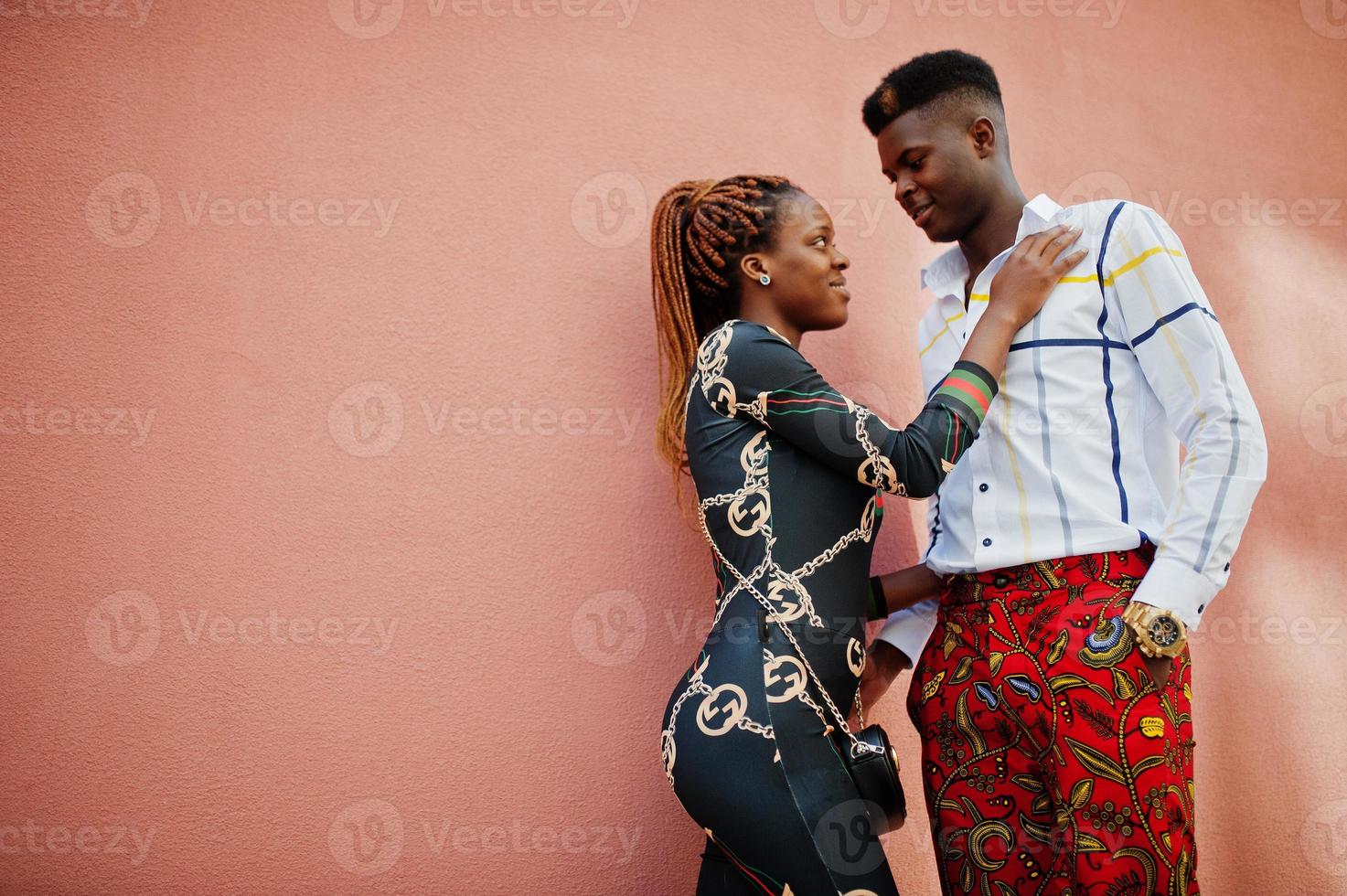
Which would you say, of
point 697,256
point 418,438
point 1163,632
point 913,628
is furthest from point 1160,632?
point 418,438

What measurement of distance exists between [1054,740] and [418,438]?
63.0 inches

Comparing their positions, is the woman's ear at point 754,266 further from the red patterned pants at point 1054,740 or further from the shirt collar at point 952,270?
the red patterned pants at point 1054,740

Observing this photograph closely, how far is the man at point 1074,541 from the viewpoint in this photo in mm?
1581

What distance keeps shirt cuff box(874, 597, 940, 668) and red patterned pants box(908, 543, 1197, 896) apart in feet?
0.47

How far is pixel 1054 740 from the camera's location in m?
1.65

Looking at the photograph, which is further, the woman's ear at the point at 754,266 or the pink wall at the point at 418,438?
the pink wall at the point at 418,438

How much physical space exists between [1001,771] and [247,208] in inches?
87.2

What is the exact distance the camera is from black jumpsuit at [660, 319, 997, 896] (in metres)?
1.54

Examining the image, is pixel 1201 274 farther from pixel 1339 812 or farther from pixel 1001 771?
pixel 1001 771

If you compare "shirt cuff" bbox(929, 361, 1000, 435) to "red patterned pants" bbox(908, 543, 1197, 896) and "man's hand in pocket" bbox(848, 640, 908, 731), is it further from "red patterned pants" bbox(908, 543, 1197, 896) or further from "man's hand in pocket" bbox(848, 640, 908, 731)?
"man's hand in pocket" bbox(848, 640, 908, 731)

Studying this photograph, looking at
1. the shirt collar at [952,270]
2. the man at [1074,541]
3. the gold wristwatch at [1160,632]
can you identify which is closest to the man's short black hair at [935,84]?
the man at [1074,541]

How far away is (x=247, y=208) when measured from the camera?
96.6 inches

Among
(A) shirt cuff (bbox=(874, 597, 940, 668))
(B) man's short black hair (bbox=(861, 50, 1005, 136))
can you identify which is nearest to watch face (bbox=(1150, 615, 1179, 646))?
(A) shirt cuff (bbox=(874, 597, 940, 668))

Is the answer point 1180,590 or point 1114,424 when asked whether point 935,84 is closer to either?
point 1114,424
